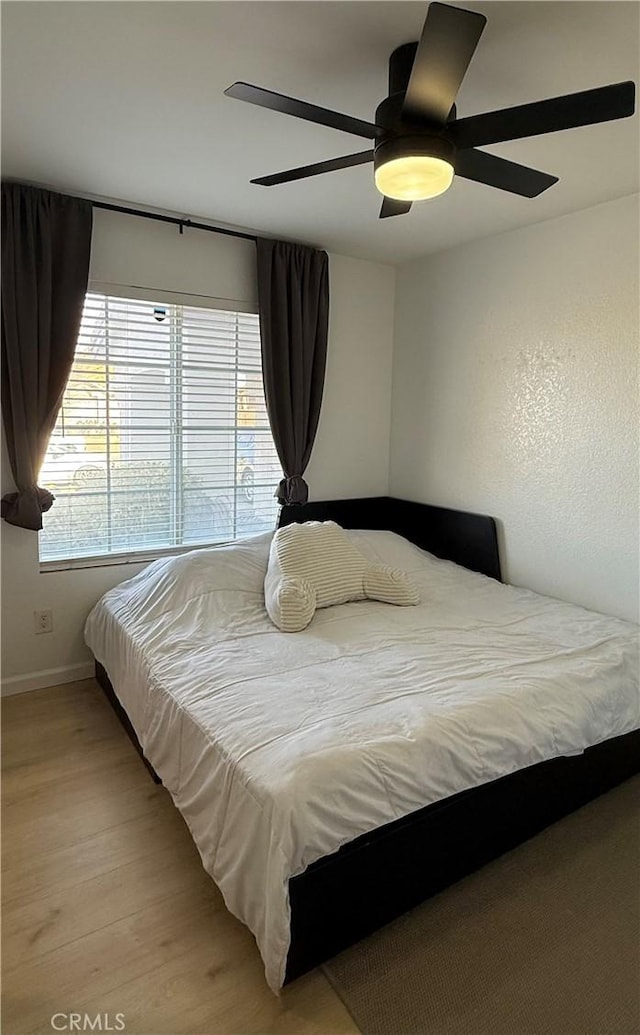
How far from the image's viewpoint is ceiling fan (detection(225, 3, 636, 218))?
53.4 inches

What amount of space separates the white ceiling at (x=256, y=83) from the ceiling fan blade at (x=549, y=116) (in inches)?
10.2

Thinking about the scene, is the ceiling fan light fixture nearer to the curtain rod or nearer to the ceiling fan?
the ceiling fan

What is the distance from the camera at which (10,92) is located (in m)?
1.95

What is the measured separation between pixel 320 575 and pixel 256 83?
1966 millimetres

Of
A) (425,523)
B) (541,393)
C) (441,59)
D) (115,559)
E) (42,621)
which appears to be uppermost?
(441,59)

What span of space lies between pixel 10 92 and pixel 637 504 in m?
2.96

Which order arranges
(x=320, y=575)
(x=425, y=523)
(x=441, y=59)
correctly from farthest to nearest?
1. (x=425, y=523)
2. (x=320, y=575)
3. (x=441, y=59)

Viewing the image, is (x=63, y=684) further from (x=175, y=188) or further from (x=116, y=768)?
(x=175, y=188)

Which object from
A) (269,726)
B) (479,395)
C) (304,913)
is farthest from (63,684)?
(479,395)

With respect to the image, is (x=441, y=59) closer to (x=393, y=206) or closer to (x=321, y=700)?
(x=393, y=206)

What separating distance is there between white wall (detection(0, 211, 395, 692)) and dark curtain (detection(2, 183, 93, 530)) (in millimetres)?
145

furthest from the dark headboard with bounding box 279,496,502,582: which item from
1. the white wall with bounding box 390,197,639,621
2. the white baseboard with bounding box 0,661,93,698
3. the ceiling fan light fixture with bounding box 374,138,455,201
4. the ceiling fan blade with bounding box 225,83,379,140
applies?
the ceiling fan blade with bounding box 225,83,379,140

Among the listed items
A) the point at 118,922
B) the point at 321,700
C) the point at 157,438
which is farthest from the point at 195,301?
the point at 118,922

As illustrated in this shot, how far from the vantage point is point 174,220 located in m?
3.15
